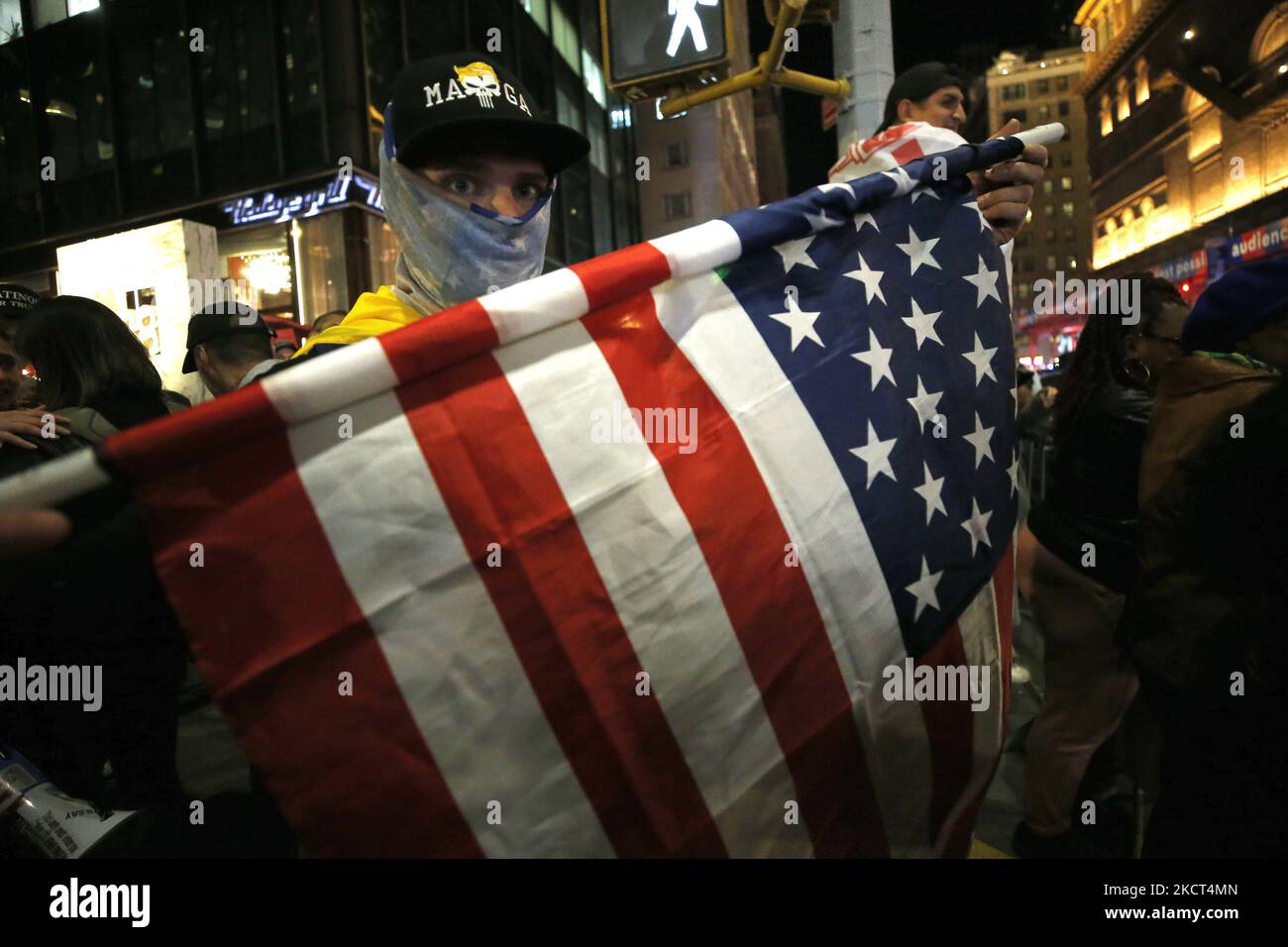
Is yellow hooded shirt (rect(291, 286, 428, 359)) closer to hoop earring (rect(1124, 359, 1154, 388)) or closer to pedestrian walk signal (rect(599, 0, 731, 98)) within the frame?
hoop earring (rect(1124, 359, 1154, 388))

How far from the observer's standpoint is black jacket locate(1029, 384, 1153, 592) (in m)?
3.18

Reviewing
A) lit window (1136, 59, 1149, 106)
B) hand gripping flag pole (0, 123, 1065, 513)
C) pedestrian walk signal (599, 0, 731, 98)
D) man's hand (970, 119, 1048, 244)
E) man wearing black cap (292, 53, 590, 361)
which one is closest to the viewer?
hand gripping flag pole (0, 123, 1065, 513)

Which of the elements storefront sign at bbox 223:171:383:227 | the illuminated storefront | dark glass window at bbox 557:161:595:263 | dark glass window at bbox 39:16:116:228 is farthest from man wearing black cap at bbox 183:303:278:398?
dark glass window at bbox 557:161:595:263

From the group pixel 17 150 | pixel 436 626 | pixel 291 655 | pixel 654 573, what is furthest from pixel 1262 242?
pixel 17 150

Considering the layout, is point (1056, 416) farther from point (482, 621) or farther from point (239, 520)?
point (239, 520)

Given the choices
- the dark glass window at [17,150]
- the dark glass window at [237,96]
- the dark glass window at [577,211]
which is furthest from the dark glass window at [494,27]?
the dark glass window at [17,150]

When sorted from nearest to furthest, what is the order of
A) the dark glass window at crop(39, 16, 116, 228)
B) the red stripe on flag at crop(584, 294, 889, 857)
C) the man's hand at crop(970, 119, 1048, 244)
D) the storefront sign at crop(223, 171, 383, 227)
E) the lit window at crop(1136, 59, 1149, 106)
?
the red stripe on flag at crop(584, 294, 889, 857)
the man's hand at crop(970, 119, 1048, 244)
the storefront sign at crop(223, 171, 383, 227)
the dark glass window at crop(39, 16, 116, 228)
the lit window at crop(1136, 59, 1149, 106)

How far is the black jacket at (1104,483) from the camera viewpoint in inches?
125

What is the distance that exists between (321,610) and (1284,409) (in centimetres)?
246

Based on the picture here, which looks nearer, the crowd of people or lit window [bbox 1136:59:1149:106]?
the crowd of people

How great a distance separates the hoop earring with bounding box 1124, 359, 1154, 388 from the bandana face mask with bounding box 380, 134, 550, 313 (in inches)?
108

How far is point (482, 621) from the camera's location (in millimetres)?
1298

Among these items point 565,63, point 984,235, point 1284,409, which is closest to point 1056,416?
point 1284,409

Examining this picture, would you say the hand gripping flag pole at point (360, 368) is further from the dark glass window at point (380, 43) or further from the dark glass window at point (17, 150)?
the dark glass window at point (17, 150)
